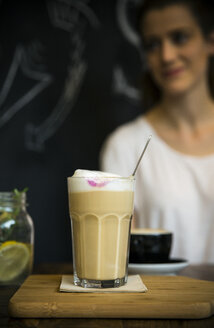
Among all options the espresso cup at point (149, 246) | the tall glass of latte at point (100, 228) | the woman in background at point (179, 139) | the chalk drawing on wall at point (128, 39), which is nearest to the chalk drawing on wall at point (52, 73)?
the chalk drawing on wall at point (128, 39)

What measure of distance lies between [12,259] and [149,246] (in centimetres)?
38

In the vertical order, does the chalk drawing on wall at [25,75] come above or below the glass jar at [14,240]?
above

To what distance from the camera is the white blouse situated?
7.09 ft

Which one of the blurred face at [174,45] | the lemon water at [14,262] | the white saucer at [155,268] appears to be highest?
the blurred face at [174,45]

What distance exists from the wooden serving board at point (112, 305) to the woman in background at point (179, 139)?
1355 mm

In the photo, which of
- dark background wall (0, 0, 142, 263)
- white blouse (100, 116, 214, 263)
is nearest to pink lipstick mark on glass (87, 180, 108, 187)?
white blouse (100, 116, 214, 263)

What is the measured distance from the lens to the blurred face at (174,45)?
216 centimetres

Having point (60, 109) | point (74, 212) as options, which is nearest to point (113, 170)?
point (60, 109)

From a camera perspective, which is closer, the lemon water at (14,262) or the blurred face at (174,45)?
the lemon water at (14,262)

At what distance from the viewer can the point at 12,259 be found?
3.49 ft

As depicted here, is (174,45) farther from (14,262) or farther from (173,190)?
(14,262)

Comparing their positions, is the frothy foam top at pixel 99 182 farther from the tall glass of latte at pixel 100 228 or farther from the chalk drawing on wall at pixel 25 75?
the chalk drawing on wall at pixel 25 75

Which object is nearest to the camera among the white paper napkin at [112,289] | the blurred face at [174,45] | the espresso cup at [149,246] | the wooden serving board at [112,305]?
the wooden serving board at [112,305]

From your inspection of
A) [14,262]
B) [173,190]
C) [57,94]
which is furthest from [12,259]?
[57,94]
